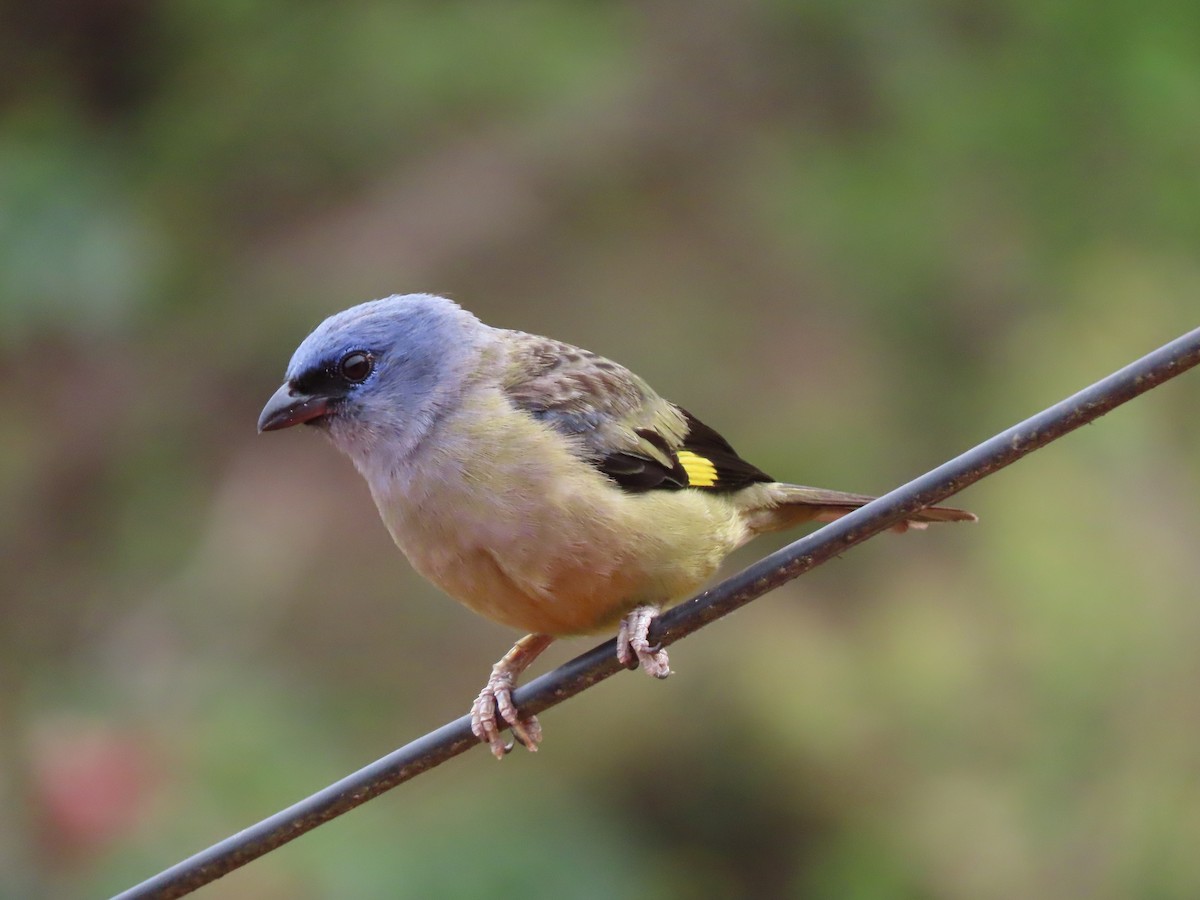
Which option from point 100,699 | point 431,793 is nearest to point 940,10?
point 431,793

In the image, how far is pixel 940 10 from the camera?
27.8ft

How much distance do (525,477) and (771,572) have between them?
3.45 ft

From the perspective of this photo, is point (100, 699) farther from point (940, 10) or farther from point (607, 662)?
point (940, 10)

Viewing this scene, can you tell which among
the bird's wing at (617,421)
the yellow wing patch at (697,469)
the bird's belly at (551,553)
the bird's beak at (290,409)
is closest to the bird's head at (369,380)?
the bird's beak at (290,409)

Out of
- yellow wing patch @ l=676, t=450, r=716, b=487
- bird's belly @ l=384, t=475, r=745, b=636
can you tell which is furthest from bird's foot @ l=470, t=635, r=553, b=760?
yellow wing patch @ l=676, t=450, r=716, b=487

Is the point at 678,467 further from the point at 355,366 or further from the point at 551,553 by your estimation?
the point at 355,366

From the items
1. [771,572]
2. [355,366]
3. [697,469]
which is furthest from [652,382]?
[771,572]

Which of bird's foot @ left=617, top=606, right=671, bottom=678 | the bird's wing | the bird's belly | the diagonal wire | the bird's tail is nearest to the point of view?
the diagonal wire

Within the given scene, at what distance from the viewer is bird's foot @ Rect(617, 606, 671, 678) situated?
3389 mm

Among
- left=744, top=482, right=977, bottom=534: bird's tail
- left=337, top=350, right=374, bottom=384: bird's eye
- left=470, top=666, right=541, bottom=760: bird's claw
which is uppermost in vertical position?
left=337, top=350, right=374, bottom=384: bird's eye

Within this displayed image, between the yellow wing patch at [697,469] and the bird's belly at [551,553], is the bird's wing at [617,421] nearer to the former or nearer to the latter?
the yellow wing patch at [697,469]

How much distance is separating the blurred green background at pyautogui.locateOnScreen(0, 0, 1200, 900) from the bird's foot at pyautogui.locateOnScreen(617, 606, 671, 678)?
9.07 feet

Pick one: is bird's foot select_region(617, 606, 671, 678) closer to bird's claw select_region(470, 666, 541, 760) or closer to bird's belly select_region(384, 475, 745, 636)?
bird's belly select_region(384, 475, 745, 636)

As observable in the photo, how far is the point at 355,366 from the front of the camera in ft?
13.1
